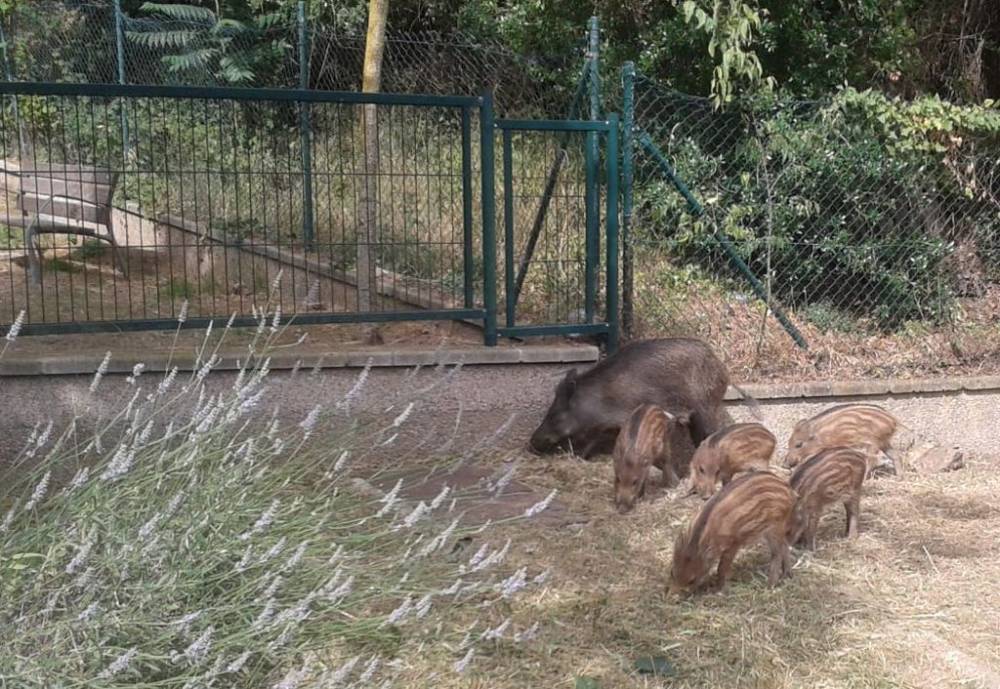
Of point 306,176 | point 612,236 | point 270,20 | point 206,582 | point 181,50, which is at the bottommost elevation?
point 206,582

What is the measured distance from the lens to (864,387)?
7180 millimetres

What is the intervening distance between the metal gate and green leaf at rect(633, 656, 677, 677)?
127 inches

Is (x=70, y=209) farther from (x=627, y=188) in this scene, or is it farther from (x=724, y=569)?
(x=724, y=569)

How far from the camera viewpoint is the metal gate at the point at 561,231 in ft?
22.9

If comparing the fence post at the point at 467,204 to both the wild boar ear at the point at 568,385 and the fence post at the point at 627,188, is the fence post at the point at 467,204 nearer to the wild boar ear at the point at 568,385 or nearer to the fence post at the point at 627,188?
the wild boar ear at the point at 568,385

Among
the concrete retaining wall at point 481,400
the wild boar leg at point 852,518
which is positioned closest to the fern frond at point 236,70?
the concrete retaining wall at point 481,400

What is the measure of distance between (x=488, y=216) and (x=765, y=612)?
3.23 metres

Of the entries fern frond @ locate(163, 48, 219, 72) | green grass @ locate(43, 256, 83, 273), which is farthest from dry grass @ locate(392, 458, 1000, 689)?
fern frond @ locate(163, 48, 219, 72)

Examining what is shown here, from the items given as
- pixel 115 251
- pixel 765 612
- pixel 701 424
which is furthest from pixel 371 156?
pixel 765 612

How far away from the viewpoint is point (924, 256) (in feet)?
26.7

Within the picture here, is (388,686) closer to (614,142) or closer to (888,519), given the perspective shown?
(888,519)

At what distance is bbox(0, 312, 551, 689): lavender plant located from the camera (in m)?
3.02

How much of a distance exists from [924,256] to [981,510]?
8.90 feet

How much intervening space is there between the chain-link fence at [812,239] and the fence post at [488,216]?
3.52 feet
